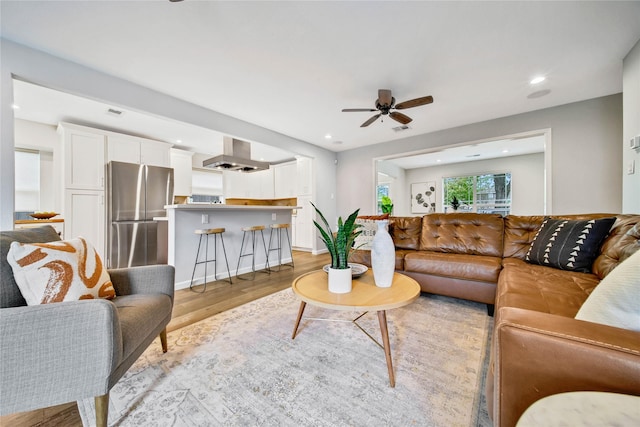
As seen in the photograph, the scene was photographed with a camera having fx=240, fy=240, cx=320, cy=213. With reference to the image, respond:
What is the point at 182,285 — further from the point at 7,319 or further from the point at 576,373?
the point at 576,373

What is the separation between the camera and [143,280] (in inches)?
56.3

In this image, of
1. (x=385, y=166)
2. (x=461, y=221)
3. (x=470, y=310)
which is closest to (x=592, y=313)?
(x=470, y=310)

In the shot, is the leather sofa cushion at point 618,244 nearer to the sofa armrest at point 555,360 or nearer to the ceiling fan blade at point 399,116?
the sofa armrest at point 555,360

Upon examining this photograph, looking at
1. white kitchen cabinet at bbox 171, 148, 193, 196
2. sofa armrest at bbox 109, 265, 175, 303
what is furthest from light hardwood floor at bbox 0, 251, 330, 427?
white kitchen cabinet at bbox 171, 148, 193, 196

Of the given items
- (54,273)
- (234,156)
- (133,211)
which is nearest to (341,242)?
(54,273)

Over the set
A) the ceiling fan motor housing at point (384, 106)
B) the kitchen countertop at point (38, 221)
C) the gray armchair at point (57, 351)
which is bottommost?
the gray armchair at point (57, 351)

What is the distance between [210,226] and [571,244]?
11.9ft

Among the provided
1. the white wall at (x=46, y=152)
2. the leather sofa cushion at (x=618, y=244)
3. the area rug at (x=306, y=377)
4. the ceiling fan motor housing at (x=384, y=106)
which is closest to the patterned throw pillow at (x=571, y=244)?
the leather sofa cushion at (x=618, y=244)

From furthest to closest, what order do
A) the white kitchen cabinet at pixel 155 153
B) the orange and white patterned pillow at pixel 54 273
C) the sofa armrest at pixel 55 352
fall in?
the white kitchen cabinet at pixel 155 153, the orange and white patterned pillow at pixel 54 273, the sofa armrest at pixel 55 352

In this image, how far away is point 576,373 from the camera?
23.1 inches

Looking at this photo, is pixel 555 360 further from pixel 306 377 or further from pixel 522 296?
pixel 306 377

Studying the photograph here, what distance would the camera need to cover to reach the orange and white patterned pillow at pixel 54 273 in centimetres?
100

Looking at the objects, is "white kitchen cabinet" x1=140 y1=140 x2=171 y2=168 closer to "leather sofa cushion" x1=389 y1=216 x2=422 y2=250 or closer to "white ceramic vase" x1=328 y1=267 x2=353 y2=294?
"leather sofa cushion" x1=389 y1=216 x2=422 y2=250

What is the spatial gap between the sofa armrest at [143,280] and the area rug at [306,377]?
43 centimetres
